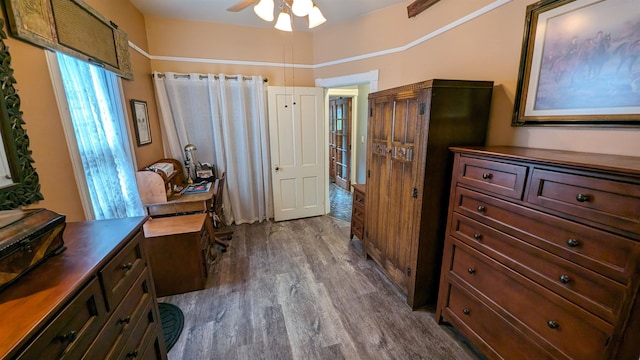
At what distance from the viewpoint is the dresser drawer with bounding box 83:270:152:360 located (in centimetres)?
A: 91

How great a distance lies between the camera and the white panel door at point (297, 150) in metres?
3.55

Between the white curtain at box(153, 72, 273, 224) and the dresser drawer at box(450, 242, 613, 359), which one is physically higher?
the white curtain at box(153, 72, 273, 224)

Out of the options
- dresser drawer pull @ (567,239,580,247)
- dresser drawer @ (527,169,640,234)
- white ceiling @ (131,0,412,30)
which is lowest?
dresser drawer pull @ (567,239,580,247)

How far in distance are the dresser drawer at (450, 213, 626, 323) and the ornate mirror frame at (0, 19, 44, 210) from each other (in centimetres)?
238

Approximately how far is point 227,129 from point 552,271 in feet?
11.2

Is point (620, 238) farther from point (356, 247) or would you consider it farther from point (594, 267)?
point (356, 247)

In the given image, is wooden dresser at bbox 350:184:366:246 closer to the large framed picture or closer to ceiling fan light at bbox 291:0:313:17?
the large framed picture

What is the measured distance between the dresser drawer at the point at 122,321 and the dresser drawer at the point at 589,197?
6.15 feet

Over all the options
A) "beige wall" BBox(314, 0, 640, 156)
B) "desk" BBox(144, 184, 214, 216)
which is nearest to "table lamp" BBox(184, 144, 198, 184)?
"desk" BBox(144, 184, 214, 216)

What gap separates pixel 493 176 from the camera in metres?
1.41

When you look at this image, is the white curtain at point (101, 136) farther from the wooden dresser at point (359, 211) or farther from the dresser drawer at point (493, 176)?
the dresser drawer at point (493, 176)

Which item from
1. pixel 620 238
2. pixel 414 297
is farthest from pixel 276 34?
pixel 620 238

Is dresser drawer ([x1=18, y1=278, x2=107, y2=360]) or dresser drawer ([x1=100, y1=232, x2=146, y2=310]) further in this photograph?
dresser drawer ([x1=100, y1=232, x2=146, y2=310])

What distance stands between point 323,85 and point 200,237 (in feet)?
8.47
